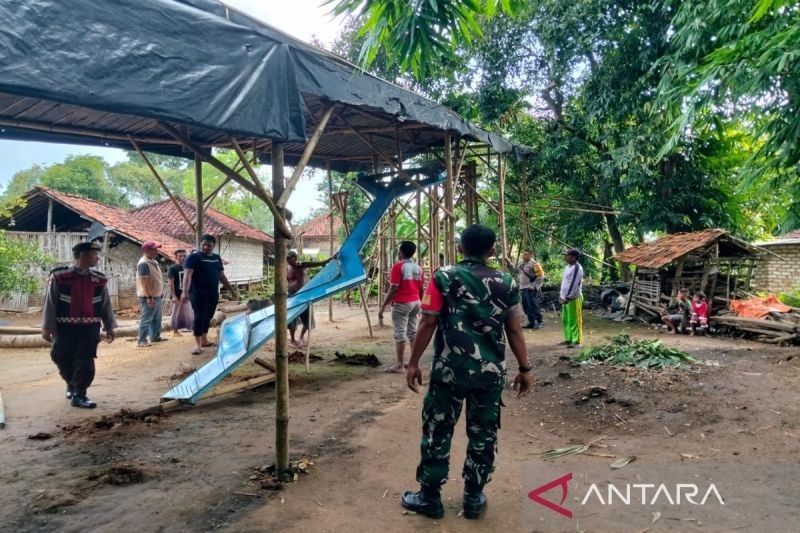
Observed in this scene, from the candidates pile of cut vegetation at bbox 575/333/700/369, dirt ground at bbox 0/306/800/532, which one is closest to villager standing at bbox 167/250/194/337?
dirt ground at bbox 0/306/800/532

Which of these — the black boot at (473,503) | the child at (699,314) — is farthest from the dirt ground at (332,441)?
the child at (699,314)

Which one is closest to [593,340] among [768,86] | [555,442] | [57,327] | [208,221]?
[768,86]

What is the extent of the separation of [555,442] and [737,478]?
1.23 meters

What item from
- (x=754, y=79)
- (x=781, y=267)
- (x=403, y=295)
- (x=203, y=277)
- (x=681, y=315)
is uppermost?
(x=754, y=79)

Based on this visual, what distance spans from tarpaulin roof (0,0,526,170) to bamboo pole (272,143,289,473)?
426 mm

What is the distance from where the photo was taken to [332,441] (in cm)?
397

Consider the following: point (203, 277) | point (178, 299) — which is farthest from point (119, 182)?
point (203, 277)

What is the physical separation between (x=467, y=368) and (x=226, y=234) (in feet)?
55.3

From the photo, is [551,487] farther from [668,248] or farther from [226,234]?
[226,234]

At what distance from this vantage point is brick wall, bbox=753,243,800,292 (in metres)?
15.9

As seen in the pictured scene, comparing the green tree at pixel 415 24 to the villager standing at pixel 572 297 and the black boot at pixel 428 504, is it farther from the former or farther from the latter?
the villager standing at pixel 572 297

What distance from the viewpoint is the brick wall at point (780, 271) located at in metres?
15.9

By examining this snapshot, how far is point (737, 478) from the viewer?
3215mm

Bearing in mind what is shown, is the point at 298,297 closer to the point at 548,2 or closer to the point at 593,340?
Answer: the point at 593,340
